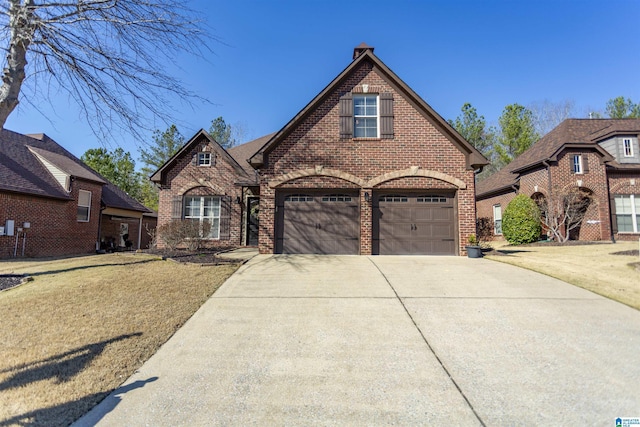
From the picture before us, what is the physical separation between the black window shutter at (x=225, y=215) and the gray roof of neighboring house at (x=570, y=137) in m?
16.0

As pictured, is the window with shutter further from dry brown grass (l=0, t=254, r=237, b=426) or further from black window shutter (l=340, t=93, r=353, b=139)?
dry brown grass (l=0, t=254, r=237, b=426)

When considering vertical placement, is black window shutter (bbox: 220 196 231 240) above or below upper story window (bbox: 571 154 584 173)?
below

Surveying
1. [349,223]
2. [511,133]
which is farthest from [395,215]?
[511,133]

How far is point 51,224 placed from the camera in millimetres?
14922

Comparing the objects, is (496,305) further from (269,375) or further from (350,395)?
(269,375)

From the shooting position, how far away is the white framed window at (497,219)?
64.4ft

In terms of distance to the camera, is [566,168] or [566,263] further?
[566,168]

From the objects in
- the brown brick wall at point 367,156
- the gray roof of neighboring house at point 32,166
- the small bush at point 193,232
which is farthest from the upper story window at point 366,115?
the gray roof of neighboring house at point 32,166

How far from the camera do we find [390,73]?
1080 centimetres

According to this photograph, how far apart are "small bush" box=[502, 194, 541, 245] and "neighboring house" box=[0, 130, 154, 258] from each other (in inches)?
908

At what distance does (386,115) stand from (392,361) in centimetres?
906

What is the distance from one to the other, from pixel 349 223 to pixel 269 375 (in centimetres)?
757

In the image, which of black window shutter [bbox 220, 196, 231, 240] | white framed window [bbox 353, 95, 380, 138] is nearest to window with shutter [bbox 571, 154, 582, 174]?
white framed window [bbox 353, 95, 380, 138]

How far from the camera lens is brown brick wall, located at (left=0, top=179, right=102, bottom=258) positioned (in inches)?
522
